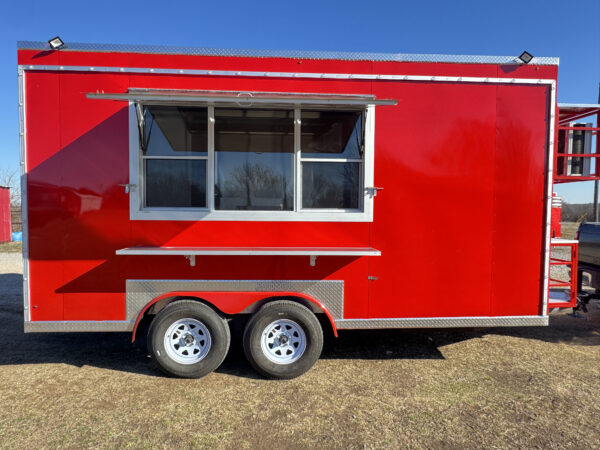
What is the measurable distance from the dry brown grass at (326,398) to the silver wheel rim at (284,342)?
240mm

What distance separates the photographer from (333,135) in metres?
3.57

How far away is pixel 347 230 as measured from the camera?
3484 mm

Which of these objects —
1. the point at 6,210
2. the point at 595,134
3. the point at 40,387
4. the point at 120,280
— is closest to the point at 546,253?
the point at 595,134

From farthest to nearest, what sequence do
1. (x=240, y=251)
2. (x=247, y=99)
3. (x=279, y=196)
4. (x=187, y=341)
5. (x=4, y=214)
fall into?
(x=4, y=214)
(x=279, y=196)
(x=187, y=341)
(x=240, y=251)
(x=247, y=99)

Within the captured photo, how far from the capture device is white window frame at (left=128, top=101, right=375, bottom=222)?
132 inches

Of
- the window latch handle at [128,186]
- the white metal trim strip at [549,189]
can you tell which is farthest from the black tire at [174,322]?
the white metal trim strip at [549,189]

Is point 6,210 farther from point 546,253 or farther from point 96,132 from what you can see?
point 546,253

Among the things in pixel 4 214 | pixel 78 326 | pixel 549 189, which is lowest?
pixel 78 326

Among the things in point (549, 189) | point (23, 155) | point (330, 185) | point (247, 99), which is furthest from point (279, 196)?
point (549, 189)

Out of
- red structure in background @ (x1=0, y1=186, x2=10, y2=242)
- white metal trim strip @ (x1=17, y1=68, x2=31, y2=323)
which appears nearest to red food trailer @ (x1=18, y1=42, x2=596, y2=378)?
white metal trim strip @ (x1=17, y1=68, x2=31, y2=323)

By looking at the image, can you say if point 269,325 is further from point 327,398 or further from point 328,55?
point 328,55

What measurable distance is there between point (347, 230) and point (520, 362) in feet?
8.18

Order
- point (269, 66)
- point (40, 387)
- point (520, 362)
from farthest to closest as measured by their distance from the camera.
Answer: point (520, 362) → point (269, 66) → point (40, 387)

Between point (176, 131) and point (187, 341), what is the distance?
2.15m
